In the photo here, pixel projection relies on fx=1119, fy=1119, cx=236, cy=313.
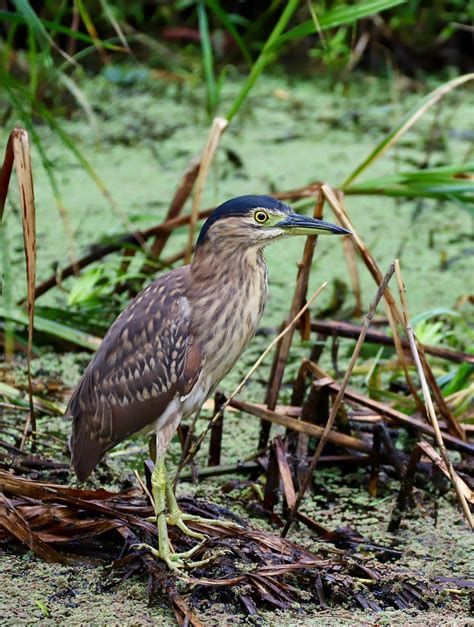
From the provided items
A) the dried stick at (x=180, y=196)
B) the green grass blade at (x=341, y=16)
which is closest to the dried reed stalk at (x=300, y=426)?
the green grass blade at (x=341, y=16)

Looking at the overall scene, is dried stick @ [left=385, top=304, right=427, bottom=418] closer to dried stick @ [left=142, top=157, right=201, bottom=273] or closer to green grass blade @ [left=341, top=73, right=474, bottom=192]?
green grass blade @ [left=341, top=73, right=474, bottom=192]

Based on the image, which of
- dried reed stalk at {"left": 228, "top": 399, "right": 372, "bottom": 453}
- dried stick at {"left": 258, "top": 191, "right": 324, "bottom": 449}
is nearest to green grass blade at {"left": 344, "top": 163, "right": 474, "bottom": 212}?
dried stick at {"left": 258, "top": 191, "right": 324, "bottom": 449}

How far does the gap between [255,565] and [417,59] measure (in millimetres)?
5186

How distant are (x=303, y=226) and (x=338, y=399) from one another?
479 mm

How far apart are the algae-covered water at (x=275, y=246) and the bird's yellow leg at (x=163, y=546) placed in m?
0.09

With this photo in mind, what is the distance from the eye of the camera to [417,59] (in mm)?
7230

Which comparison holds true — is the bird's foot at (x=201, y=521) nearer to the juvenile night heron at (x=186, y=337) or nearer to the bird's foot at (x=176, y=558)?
the juvenile night heron at (x=186, y=337)

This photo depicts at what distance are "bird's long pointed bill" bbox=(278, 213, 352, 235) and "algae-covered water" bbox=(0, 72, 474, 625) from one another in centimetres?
83

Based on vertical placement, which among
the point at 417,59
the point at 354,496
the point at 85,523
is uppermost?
the point at 417,59

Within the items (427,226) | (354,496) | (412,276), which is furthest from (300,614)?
(427,226)

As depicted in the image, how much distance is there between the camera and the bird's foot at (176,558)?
2637 millimetres

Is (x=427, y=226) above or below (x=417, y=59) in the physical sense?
below

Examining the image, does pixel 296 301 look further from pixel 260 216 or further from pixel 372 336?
pixel 372 336

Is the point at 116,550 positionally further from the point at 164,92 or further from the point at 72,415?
the point at 164,92
